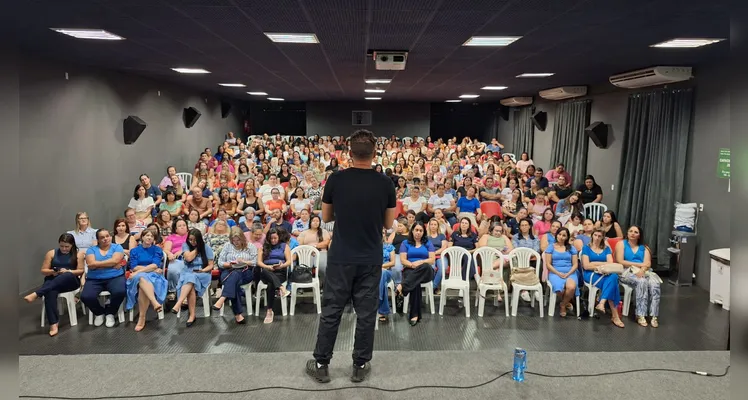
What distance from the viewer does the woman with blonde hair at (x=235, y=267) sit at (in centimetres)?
487

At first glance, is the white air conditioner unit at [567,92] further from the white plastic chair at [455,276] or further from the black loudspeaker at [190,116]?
the black loudspeaker at [190,116]

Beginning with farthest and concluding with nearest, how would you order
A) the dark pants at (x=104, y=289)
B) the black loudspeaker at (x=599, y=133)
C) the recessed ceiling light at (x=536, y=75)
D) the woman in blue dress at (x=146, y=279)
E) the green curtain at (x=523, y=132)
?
the green curtain at (x=523, y=132) → the black loudspeaker at (x=599, y=133) → the recessed ceiling light at (x=536, y=75) → the woman in blue dress at (x=146, y=279) → the dark pants at (x=104, y=289)

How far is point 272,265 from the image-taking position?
511cm

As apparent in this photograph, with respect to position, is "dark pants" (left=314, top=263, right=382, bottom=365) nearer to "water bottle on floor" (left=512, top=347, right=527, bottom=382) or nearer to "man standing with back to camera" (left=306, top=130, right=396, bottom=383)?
"man standing with back to camera" (left=306, top=130, right=396, bottom=383)

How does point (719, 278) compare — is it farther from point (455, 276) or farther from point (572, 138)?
point (572, 138)

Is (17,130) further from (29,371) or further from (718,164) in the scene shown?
(718,164)

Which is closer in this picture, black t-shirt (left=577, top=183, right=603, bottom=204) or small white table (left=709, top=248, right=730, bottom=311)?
Result: small white table (left=709, top=248, right=730, bottom=311)

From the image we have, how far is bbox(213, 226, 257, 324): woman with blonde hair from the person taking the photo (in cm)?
487

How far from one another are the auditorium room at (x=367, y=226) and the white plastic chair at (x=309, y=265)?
29mm

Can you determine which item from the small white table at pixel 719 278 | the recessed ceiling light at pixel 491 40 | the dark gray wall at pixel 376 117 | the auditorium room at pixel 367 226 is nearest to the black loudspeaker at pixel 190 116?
the auditorium room at pixel 367 226

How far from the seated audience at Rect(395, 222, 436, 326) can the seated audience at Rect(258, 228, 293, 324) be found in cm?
121

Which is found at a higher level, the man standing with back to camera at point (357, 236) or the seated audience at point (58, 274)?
the man standing with back to camera at point (357, 236)

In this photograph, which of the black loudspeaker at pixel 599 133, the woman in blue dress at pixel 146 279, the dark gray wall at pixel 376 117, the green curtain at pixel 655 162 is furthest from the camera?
the dark gray wall at pixel 376 117

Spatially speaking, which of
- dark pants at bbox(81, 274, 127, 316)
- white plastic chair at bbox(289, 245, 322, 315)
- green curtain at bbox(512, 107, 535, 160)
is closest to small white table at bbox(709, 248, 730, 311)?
white plastic chair at bbox(289, 245, 322, 315)
